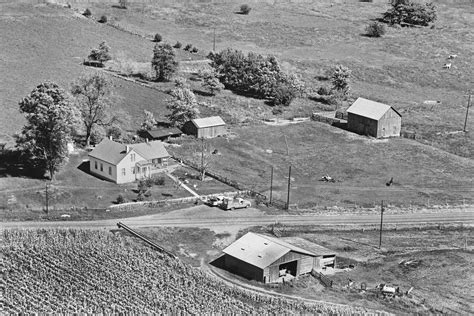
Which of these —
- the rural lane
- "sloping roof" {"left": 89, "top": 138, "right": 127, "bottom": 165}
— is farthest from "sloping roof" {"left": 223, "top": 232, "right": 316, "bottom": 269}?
"sloping roof" {"left": 89, "top": 138, "right": 127, "bottom": 165}

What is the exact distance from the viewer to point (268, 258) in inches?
2908

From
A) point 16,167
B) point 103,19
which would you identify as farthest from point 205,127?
point 103,19

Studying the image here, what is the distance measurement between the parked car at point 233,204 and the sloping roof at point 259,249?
1276 centimetres

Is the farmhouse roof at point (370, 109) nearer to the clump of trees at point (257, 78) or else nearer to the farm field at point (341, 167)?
the farm field at point (341, 167)

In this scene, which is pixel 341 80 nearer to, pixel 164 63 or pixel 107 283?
pixel 164 63

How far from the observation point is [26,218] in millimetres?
83500

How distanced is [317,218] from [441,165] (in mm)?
31110

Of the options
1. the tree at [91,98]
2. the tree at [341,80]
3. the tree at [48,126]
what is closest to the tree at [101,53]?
the tree at [91,98]

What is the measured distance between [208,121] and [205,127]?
5.42 ft

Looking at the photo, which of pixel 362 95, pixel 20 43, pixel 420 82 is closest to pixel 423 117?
pixel 362 95

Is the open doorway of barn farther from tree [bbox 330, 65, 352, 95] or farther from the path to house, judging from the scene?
tree [bbox 330, 65, 352, 95]

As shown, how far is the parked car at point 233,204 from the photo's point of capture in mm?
91125

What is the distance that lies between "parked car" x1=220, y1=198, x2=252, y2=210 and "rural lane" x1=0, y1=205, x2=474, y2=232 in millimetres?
726

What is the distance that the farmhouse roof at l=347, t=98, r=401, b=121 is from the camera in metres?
127
